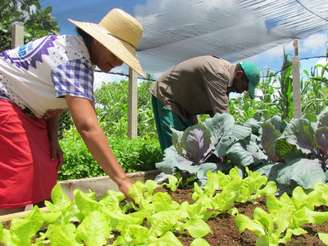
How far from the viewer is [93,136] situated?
1646 mm

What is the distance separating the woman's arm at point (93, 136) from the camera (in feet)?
5.26

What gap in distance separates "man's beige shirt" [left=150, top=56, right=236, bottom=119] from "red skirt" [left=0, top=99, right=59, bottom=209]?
1.35 meters

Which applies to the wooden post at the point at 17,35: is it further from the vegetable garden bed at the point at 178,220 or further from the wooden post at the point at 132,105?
the vegetable garden bed at the point at 178,220

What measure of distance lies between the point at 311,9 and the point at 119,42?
482 cm

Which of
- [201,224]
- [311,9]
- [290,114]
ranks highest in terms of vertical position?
[201,224]

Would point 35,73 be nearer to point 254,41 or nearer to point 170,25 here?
point 170,25

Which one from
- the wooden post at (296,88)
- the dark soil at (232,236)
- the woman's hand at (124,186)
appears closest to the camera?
the dark soil at (232,236)

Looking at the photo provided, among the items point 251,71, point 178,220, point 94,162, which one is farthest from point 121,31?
point 94,162

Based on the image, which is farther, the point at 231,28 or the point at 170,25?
the point at 231,28

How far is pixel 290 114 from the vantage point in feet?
19.7

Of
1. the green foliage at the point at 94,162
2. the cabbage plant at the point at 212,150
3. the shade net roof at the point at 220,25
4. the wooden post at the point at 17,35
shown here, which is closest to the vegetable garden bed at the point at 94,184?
the cabbage plant at the point at 212,150

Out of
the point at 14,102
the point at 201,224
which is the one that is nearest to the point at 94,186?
the point at 14,102

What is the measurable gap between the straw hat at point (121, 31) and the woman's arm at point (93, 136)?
217 mm

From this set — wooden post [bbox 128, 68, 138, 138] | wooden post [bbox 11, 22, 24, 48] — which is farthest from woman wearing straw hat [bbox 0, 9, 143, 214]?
wooden post [bbox 128, 68, 138, 138]
